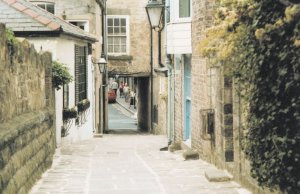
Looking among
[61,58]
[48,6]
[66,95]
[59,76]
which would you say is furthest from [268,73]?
[48,6]

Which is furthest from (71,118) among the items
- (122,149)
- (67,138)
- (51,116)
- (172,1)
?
(51,116)

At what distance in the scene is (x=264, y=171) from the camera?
22.9 feet

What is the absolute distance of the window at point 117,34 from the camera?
3388 cm

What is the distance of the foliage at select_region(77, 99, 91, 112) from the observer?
22.2m

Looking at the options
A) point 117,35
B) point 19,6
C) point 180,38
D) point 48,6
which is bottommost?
point 180,38

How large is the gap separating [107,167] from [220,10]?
6.98 meters

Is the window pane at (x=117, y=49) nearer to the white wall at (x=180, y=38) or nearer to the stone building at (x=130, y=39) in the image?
the stone building at (x=130, y=39)

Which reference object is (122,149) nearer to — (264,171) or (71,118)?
(71,118)

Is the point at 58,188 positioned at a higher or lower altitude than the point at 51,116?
lower

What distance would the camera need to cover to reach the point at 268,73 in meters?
6.59

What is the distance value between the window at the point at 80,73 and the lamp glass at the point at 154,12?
4.51m

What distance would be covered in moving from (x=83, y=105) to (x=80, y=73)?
1.15 metres

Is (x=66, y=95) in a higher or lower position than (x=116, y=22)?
lower

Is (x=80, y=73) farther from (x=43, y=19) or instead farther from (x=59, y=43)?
(x=43, y=19)
